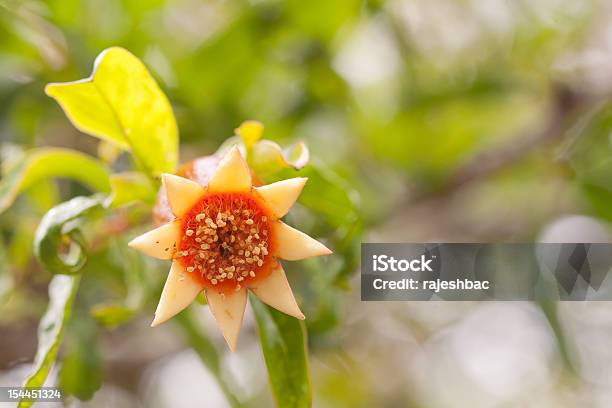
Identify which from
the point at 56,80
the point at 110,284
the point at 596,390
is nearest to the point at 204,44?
the point at 56,80

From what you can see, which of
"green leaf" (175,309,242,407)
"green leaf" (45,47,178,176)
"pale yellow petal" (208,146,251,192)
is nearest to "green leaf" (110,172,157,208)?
"green leaf" (45,47,178,176)

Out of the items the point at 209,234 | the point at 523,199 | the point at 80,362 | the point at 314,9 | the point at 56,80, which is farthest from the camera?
the point at 523,199

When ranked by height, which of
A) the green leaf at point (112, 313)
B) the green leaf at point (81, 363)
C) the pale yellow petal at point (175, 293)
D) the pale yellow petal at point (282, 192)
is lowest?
the green leaf at point (81, 363)

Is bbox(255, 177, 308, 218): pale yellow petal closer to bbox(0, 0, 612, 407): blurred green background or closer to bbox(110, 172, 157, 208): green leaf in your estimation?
bbox(110, 172, 157, 208): green leaf

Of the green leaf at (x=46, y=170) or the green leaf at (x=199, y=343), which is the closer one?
the green leaf at (x=46, y=170)

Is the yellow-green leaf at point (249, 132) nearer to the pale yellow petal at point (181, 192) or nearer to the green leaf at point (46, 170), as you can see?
the pale yellow petal at point (181, 192)

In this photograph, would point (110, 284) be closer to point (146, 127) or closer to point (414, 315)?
point (146, 127)

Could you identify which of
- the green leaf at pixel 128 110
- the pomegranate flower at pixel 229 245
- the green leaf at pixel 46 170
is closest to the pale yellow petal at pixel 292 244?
the pomegranate flower at pixel 229 245
